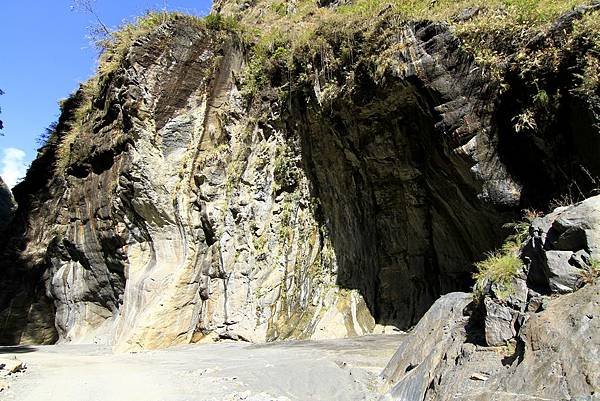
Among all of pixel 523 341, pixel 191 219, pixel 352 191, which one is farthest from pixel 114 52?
pixel 523 341

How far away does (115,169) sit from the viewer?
53.6 feet

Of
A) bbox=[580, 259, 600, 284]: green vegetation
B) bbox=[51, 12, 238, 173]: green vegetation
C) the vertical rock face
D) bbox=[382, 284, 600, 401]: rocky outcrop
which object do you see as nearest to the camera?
bbox=[382, 284, 600, 401]: rocky outcrop

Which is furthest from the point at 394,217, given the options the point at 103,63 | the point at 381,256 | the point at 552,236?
the point at 103,63

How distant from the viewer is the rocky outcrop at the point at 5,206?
27.7 m

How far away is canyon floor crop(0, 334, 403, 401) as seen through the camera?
6.46m

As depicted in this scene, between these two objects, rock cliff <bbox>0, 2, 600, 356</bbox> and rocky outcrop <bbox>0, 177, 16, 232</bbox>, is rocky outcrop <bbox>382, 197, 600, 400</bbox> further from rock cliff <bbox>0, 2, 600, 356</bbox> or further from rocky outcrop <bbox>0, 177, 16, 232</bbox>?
rocky outcrop <bbox>0, 177, 16, 232</bbox>

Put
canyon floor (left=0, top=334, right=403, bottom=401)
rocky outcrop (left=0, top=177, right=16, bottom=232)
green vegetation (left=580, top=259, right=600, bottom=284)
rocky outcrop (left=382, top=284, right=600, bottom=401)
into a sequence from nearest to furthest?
rocky outcrop (left=382, top=284, right=600, bottom=401)
green vegetation (left=580, top=259, right=600, bottom=284)
canyon floor (left=0, top=334, right=403, bottom=401)
rocky outcrop (left=0, top=177, right=16, bottom=232)

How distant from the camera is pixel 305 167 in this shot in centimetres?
1341

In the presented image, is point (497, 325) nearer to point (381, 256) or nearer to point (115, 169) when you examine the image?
point (381, 256)

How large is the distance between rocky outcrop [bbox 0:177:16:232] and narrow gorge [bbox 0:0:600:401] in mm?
7862

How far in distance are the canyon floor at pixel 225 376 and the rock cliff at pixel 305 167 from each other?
2.78 meters

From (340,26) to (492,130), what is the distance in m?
4.62

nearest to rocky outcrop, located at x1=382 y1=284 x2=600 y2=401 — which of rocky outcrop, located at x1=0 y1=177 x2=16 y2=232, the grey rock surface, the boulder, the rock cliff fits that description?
the boulder

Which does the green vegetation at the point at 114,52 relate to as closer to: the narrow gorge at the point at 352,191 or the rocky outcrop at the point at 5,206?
the narrow gorge at the point at 352,191
